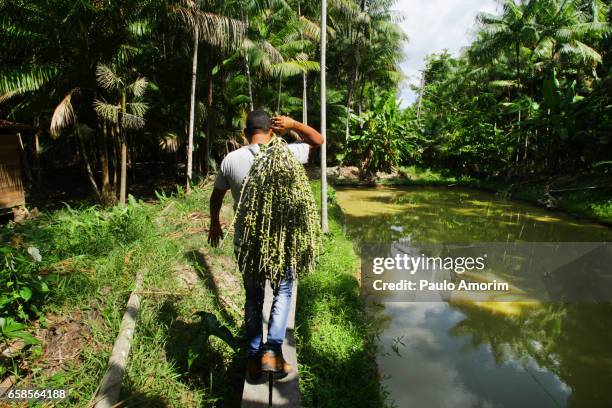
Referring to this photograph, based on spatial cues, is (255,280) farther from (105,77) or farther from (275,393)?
(105,77)

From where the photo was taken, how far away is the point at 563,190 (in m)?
12.6

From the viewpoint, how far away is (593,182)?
13.9 m

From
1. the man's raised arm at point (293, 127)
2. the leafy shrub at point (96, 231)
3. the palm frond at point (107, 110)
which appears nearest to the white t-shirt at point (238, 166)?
A: the man's raised arm at point (293, 127)

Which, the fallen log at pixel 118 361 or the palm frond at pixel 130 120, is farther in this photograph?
the palm frond at pixel 130 120

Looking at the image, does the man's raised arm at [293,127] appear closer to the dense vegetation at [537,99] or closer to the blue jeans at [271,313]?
the blue jeans at [271,313]

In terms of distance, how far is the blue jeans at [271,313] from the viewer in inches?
104

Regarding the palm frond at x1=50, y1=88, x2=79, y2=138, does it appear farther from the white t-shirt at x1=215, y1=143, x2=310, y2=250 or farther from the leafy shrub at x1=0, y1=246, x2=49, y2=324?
the white t-shirt at x1=215, y1=143, x2=310, y2=250

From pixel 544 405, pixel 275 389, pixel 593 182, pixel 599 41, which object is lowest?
pixel 544 405

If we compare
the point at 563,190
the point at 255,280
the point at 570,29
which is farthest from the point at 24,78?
the point at 570,29

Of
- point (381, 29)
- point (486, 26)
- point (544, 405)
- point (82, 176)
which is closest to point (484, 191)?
point (486, 26)

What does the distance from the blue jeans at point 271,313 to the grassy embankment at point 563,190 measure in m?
12.1

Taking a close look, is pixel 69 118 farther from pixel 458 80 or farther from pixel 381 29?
pixel 458 80

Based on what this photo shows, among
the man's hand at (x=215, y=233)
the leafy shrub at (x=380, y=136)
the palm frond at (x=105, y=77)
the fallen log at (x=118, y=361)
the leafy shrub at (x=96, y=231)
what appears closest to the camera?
the fallen log at (x=118, y=361)

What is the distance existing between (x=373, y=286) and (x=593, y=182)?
11.8 m
